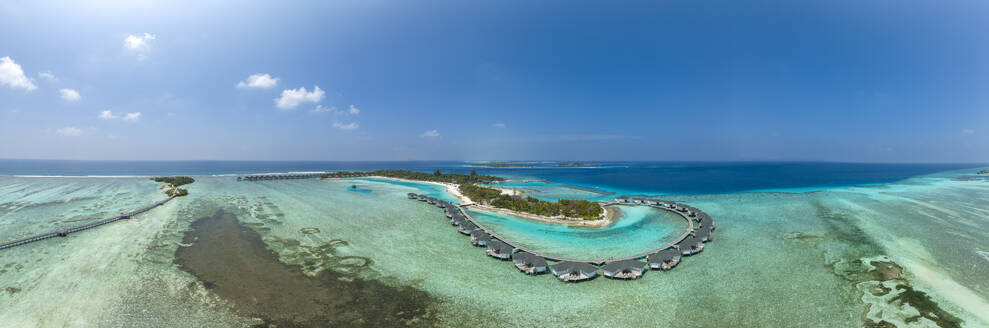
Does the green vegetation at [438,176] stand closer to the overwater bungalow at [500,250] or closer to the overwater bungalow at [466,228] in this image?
the overwater bungalow at [466,228]

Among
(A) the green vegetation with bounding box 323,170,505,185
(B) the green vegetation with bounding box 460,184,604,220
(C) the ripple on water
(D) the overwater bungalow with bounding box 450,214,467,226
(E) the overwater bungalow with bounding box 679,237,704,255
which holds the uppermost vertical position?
(A) the green vegetation with bounding box 323,170,505,185

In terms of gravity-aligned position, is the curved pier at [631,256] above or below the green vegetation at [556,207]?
below

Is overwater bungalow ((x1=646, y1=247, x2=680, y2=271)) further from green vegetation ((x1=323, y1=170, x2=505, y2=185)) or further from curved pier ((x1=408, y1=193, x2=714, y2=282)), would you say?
green vegetation ((x1=323, y1=170, x2=505, y2=185))

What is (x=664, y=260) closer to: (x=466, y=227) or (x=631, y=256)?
(x=631, y=256)

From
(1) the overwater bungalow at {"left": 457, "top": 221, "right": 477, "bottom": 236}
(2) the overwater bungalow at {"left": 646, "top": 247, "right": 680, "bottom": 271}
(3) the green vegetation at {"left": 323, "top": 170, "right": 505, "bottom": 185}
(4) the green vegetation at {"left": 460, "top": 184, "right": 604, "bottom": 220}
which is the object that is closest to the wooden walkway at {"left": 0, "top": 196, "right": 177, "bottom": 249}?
(1) the overwater bungalow at {"left": 457, "top": 221, "right": 477, "bottom": 236}

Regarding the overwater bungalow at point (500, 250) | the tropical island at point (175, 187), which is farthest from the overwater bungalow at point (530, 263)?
the tropical island at point (175, 187)

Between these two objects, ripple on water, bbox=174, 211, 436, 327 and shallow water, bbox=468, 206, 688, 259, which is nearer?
ripple on water, bbox=174, 211, 436, 327

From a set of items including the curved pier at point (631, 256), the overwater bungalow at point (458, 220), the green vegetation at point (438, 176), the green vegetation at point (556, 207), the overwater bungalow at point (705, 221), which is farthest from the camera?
the green vegetation at point (438, 176)
